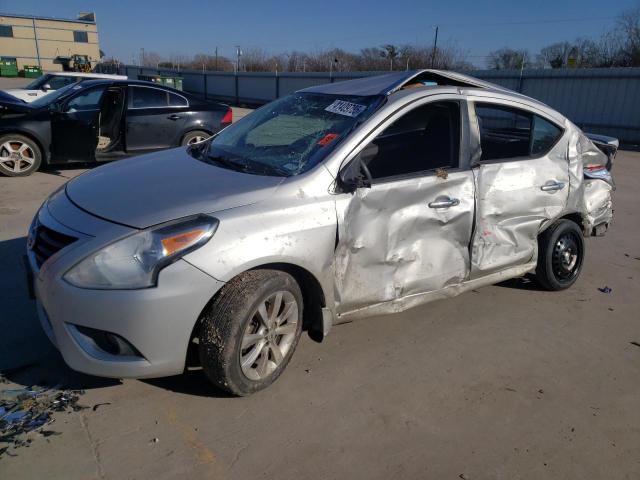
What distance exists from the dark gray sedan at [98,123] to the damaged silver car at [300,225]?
4.99m

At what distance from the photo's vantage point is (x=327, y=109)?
3582 millimetres

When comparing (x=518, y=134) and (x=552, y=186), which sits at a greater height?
(x=518, y=134)

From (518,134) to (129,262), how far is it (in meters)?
3.33

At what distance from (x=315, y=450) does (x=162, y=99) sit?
25.4 feet

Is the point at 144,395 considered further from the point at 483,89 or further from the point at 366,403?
the point at 483,89

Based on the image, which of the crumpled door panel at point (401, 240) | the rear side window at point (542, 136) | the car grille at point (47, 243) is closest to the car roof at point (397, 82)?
the rear side window at point (542, 136)

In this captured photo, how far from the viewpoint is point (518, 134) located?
14.0 feet

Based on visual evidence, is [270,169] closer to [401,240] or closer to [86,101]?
[401,240]

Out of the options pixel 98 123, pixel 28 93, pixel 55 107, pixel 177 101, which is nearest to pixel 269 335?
pixel 98 123

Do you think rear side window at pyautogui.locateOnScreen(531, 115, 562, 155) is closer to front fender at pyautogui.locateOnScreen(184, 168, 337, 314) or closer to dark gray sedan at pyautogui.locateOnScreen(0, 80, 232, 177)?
front fender at pyautogui.locateOnScreen(184, 168, 337, 314)

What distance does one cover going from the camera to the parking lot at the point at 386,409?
2.45 m

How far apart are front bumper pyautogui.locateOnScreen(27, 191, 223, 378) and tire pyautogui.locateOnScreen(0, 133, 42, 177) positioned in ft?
20.6

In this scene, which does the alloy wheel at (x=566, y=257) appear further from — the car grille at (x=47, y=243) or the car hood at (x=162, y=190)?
the car grille at (x=47, y=243)


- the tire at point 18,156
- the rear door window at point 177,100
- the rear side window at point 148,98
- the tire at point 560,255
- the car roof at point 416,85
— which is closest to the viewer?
the car roof at point 416,85
